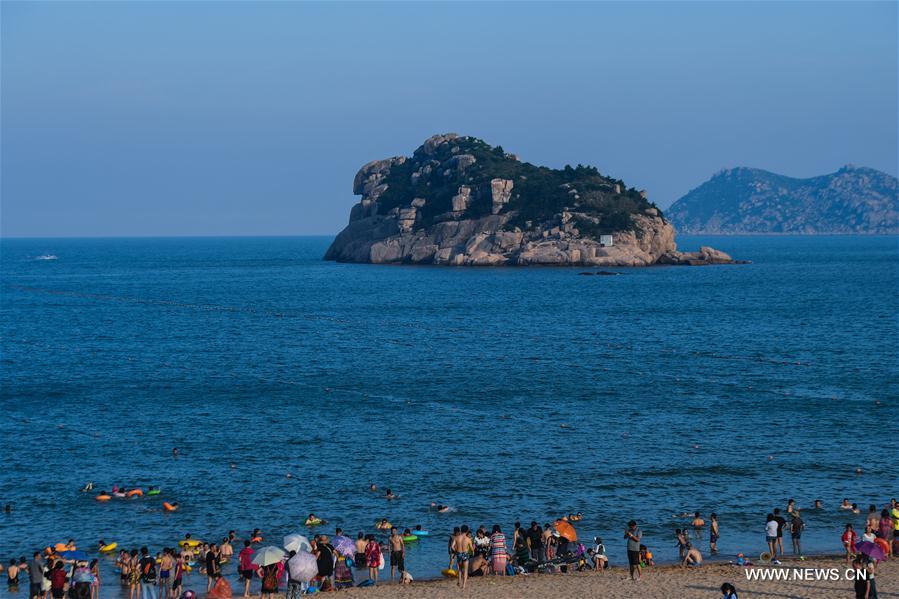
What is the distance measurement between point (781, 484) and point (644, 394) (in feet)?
75.9

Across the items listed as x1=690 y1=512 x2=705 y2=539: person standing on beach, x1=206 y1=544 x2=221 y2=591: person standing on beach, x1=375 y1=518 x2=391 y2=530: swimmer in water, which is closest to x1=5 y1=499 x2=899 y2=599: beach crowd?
x1=206 y1=544 x2=221 y2=591: person standing on beach

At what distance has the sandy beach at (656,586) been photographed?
31.7 meters

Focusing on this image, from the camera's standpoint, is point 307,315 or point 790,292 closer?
point 307,315

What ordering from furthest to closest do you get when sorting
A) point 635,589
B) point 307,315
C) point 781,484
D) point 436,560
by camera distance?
point 307,315, point 781,484, point 436,560, point 635,589

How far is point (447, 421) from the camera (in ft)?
208

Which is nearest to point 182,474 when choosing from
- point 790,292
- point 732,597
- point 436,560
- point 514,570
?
point 436,560

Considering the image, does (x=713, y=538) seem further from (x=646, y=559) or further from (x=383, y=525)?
(x=383, y=525)

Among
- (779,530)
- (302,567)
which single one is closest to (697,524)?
(779,530)

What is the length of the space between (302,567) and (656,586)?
11308 millimetres

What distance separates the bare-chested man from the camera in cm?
3428

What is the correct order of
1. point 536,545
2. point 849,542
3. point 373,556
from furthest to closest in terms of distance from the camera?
point 536,545 → point 373,556 → point 849,542

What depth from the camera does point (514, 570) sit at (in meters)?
35.9

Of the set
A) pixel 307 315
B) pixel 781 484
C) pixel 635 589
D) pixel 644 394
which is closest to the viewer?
pixel 635 589

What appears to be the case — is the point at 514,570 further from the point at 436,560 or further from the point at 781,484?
the point at 781,484
